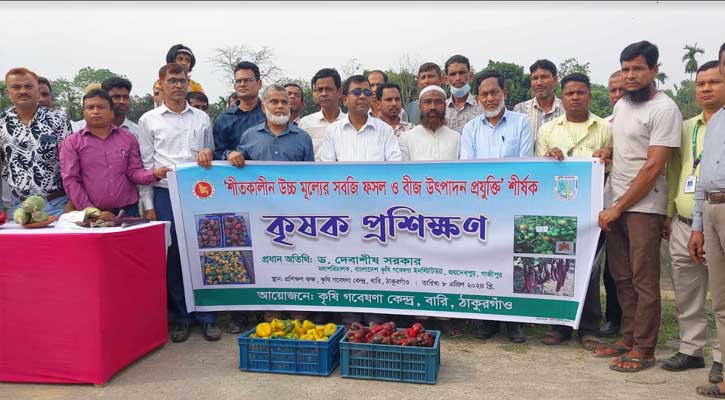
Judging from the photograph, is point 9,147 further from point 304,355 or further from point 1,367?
point 304,355

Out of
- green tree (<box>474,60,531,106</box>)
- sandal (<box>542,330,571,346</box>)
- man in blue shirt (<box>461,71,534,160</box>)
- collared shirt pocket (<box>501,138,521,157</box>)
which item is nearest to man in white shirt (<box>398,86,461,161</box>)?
man in blue shirt (<box>461,71,534,160</box>)

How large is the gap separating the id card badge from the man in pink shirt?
4.01 m

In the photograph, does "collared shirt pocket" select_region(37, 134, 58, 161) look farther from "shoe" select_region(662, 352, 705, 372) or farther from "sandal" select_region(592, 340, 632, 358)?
"shoe" select_region(662, 352, 705, 372)

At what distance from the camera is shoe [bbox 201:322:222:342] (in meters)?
4.87

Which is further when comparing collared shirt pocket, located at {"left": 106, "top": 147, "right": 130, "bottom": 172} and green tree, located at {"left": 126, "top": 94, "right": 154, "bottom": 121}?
green tree, located at {"left": 126, "top": 94, "right": 154, "bottom": 121}

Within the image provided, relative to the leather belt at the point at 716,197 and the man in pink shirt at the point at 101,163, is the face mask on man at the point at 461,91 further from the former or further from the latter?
the man in pink shirt at the point at 101,163

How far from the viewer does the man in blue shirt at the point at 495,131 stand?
4.79m

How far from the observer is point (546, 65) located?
545 centimetres

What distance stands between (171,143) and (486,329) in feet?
10.4

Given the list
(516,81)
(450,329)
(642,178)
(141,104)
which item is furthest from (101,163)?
(141,104)

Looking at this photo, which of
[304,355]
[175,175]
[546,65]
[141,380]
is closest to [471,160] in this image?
[546,65]

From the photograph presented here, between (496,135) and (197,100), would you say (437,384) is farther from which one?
(197,100)

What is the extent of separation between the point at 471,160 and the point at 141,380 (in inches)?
116

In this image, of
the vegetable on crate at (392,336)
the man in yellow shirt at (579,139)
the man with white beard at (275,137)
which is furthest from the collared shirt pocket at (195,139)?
the man in yellow shirt at (579,139)
